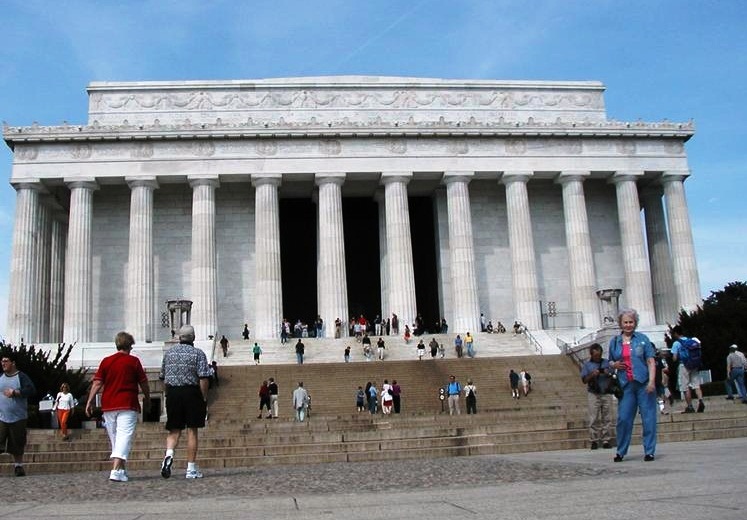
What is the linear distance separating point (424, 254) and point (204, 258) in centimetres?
1621

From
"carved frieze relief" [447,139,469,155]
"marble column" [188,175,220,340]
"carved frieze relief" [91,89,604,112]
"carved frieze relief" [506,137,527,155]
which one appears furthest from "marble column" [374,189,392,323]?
"marble column" [188,175,220,340]

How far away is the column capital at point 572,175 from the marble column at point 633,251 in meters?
2.15

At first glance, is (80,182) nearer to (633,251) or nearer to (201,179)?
(201,179)

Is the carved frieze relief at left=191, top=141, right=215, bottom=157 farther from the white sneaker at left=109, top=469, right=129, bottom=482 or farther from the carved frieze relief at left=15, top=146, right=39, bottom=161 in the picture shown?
the white sneaker at left=109, top=469, right=129, bottom=482

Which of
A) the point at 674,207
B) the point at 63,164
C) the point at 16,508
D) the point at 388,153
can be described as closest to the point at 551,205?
the point at 674,207

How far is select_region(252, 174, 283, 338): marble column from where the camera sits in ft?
152

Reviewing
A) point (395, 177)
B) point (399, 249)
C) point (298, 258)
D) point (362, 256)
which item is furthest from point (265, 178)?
point (362, 256)

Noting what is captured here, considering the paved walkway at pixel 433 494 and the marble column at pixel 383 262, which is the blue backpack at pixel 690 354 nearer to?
the paved walkway at pixel 433 494

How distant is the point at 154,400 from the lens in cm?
3203

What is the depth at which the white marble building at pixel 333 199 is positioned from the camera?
4709cm

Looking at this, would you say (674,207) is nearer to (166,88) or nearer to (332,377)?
(332,377)

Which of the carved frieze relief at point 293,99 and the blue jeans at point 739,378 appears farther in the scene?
the carved frieze relief at point 293,99

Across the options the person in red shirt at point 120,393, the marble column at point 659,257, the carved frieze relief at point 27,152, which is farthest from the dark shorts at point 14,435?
the marble column at point 659,257

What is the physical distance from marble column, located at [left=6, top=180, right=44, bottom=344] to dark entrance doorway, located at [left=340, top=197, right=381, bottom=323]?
19.9 meters
